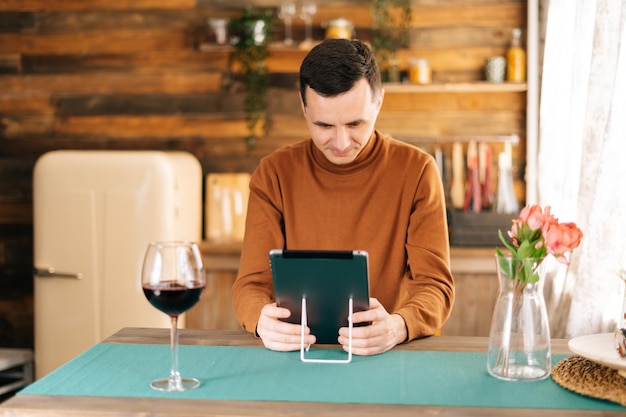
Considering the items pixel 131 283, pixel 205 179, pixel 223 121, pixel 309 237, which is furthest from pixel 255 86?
pixel 309 237

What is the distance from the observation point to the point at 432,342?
1.99 meters

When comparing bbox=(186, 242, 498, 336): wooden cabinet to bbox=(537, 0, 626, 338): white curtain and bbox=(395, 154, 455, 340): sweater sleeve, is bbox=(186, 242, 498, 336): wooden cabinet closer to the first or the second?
bbox=(537, 0, 626, 338): white curtain

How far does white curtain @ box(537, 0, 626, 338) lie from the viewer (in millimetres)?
2748

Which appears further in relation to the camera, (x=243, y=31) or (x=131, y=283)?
(x=243, y=31)

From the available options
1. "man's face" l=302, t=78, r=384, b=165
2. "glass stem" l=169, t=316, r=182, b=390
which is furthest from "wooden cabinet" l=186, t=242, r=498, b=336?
"glass stem" l=169, t=316, r=182, b=390

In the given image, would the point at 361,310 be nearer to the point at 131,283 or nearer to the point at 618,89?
the point at 618,89

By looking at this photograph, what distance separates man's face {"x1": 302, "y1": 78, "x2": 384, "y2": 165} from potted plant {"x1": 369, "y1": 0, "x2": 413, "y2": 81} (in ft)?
6.76

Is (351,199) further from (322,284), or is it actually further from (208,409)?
(208,409)

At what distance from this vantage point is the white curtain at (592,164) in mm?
2748

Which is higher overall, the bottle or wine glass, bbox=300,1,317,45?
wine glass, bbox=300,1,317,45

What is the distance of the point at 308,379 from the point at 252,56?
9.87ft

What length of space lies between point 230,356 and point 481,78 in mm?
2970

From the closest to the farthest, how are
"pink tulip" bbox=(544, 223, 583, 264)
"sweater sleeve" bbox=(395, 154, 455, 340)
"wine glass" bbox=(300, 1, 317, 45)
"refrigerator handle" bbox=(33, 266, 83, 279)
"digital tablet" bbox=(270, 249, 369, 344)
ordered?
"pink tulip" bbox=(544, 223, 583, 264) < "digital tablet" bbox=(270, 249, 369, 344) < "sweater sleeve" bbox=(395, 154, 455, 340) < "refrigerator handle" bbox=(33, 266, 83, 279) < "wine glass" bbox=(300, 1, 317, 45)

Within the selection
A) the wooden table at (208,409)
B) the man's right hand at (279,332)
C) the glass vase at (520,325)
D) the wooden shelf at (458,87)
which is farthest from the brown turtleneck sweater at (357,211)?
the wooden shelf at (458,87)
